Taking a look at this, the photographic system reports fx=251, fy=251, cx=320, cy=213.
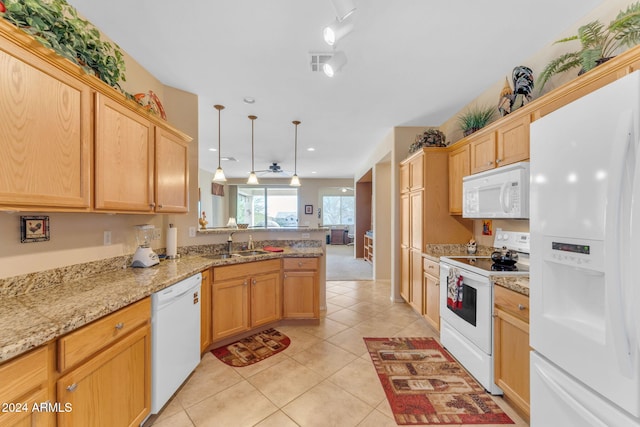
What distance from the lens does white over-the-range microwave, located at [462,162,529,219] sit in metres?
1.98

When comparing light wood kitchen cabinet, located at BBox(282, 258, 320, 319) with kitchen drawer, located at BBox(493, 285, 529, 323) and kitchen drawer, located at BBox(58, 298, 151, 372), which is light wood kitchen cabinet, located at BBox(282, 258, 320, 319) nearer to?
kitchen drawer, located at BBox(58, 298, 151, 372)

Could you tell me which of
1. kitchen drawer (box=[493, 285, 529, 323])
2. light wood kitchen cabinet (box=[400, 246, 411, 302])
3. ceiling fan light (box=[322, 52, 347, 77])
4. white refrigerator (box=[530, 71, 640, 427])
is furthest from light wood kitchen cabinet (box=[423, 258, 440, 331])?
ceiling fan light (box=[322, 52, 347, 77])

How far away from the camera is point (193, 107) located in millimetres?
2941

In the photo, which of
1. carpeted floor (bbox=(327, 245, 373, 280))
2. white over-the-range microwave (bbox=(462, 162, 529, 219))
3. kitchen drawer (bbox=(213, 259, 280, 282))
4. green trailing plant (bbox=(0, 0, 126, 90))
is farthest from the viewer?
carpeted floor (bbox=(327, 245, 373, 280))

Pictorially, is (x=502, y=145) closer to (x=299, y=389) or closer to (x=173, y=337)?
(x=299, y=389)

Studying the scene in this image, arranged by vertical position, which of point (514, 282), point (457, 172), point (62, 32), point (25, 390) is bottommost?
point (25, 390)

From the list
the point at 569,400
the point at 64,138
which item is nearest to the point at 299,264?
the point at 64,138

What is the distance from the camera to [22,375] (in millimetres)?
908

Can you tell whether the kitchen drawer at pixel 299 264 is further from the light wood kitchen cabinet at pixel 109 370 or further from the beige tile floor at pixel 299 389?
the light wood kitchen cabinet at pixel 109 370

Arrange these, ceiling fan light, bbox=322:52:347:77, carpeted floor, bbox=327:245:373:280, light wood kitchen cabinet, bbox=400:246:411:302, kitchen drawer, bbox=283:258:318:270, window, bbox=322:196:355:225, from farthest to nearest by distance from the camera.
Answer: window, bbox=322:196:355:225, carpeted floor, bbox=327:245:373:280, light wood kitchen cabinet, bbox=400:246:411:302, kitchen drawer, bbox=283:258:318:270, ceiling fan light, bbox=322:52:347:77

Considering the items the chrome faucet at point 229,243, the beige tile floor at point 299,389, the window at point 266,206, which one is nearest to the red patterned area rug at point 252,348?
the beige tile floor at point 299,389

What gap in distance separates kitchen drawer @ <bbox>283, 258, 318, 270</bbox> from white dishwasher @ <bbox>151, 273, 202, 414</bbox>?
1.10m

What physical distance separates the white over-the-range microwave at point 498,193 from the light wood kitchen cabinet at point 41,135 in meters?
2.98

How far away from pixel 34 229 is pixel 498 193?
3.34 m
